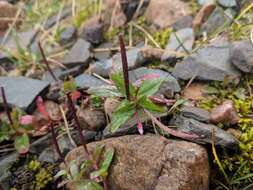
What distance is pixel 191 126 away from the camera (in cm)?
174

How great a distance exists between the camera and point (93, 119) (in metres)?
2.04

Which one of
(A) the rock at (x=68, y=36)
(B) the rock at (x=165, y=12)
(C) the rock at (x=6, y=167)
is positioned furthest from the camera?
(A) the rock at (x=68, y=36)

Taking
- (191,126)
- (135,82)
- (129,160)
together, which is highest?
(135,82)

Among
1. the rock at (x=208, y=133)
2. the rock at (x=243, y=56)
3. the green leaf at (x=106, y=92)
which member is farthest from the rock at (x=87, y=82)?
the rock at (x=243, y=56)

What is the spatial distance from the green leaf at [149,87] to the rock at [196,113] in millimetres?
214

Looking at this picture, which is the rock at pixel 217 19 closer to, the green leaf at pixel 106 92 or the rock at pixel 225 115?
the rock at pixel 225 115

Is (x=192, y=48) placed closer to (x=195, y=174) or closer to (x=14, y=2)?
(x=195, y=174)

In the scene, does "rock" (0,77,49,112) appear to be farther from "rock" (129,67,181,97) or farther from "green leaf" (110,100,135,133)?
"green leaf" (110,100,135,133)

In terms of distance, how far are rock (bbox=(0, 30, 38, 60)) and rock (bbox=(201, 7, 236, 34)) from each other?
1599 millimetres

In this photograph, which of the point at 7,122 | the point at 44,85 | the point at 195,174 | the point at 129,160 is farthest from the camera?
the point at 44,85

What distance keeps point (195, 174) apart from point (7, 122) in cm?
129

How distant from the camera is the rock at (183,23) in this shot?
8.56 feet

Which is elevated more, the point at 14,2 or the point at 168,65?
the point at 14,2

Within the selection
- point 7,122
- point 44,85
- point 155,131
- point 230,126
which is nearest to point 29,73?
point 44,85
